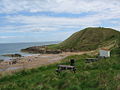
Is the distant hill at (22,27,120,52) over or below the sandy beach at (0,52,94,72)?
over

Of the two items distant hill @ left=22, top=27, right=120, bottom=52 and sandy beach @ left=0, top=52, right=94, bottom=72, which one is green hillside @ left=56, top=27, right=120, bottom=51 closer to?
distant hill @ left=22, top=27, right=120, bottom=52

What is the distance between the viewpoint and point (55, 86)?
1209 centimetres

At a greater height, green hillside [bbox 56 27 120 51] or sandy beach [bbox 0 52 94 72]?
green hillside [bbox 56 27 120 51]

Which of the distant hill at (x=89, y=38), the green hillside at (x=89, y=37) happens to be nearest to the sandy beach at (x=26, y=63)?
the distant hill at (x=89, y=38)

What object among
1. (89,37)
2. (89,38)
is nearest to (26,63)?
(89,38)

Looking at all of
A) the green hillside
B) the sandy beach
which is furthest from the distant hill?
the sandy beach

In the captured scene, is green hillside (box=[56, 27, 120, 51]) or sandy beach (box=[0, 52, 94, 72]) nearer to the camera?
sandy beach (box=[0, 52, 94, 72])

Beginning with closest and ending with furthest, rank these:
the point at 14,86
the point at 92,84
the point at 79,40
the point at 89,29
Result: the point at 92,84
the point at 14,86
the point at 79,40
the point at 89,29

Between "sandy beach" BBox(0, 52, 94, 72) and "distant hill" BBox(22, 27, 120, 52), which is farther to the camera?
"distant hill" BBox(22, 27, 120, 52)

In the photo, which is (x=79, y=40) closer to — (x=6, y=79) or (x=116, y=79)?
(x=6, y=79)

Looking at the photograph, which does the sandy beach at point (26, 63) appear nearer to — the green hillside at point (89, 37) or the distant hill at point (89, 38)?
the distant hill at point (89, 38)

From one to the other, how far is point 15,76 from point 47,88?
26.2ft

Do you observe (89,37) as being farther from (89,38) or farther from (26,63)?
(26,63)

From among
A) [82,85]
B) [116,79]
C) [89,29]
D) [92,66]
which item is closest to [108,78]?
[116,79]
